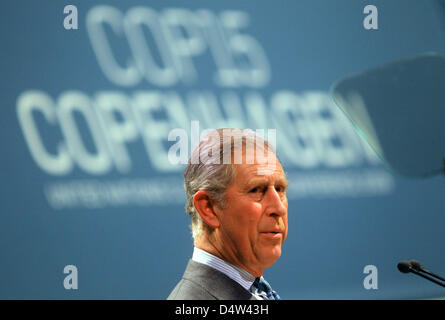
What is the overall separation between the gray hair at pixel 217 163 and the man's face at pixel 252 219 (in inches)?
1.0

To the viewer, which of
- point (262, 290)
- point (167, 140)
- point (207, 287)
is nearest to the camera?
point (207, 287)

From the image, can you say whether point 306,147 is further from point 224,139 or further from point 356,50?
point 224,139

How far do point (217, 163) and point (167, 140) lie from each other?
2.20 meters

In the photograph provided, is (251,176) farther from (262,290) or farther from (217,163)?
(262,290)

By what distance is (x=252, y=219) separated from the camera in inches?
55.4

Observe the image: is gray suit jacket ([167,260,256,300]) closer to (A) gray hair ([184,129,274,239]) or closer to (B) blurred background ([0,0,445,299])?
(A) gray hair ([184,129,274,239])

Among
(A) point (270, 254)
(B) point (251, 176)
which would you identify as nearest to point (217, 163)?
(B) point (251, 176)

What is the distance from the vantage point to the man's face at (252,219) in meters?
1.41

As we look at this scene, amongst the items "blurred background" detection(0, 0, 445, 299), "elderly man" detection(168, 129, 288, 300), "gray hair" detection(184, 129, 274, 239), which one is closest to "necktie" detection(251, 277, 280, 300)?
"elderly man" detection(168, 129, 288, 300)

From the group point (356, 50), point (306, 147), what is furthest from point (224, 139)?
point (356, 50)

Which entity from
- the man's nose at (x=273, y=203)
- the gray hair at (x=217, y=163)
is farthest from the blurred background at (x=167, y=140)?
the man's nose at (x=273, y=203)

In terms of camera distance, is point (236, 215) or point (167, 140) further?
point (167, 140)

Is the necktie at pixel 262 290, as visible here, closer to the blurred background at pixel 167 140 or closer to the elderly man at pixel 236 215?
the elderly man at pixel 236 215

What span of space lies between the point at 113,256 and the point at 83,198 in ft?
1.40
